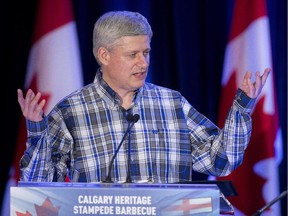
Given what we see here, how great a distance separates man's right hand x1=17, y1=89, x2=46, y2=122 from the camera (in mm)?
2035

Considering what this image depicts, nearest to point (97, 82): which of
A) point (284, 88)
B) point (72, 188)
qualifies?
point (72, 188)

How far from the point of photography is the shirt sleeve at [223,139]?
2.38 m

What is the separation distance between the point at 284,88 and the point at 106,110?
121cm

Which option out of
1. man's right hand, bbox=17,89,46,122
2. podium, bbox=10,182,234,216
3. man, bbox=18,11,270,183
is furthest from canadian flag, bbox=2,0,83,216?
podium, bbox=10,182,234,216

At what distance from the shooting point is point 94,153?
2463 millimetres

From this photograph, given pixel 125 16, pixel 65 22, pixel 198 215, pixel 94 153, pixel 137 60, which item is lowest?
pixel 198 215

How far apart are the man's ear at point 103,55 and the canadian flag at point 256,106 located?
3.17 ft

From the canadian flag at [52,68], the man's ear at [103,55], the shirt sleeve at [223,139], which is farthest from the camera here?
the canadian flag at [52,68]

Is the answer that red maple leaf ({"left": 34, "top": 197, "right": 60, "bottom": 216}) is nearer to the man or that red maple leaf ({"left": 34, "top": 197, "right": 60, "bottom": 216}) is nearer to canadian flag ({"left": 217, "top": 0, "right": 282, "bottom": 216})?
the man

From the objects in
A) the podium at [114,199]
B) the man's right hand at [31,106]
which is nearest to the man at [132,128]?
the man's right hand at [31,106]

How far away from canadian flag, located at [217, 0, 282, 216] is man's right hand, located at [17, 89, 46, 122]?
57.5 inches

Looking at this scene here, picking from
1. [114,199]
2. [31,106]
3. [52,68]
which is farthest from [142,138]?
[52,68]

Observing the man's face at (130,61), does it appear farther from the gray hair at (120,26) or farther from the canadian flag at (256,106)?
the canadian flag at (256,106)

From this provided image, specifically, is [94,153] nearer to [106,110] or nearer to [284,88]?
[106,110]
